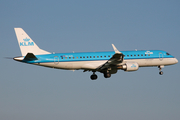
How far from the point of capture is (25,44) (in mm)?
51062

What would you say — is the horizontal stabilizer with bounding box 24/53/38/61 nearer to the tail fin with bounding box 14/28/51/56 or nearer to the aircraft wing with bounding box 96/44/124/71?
the tail fin with bounding box 14/28/51/56

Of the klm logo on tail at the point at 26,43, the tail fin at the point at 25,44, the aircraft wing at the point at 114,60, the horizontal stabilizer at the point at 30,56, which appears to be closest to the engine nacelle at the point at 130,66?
the aircraft wing at the point at 114,60

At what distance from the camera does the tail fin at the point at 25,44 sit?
5077 centimetres

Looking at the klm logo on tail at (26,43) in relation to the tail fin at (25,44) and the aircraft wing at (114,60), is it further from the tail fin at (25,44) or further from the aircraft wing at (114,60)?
the aircraft wing at (114,60)

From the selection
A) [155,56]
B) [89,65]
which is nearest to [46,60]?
[89,65]

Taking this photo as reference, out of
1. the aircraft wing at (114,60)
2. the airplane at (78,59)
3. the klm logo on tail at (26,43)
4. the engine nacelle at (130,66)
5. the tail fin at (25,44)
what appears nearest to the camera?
the aircraft wing at (114,60)

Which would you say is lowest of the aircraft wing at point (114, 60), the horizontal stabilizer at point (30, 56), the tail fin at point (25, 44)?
the aircraft wing at point (114, 60)

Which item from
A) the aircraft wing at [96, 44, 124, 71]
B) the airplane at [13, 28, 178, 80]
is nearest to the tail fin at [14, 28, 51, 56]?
the airplane at [13, 28, 178, 80]

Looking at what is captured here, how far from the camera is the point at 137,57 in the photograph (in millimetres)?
54906

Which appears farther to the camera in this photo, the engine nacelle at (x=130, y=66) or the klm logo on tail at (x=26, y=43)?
the engine nacelle at (x=130, y=66)

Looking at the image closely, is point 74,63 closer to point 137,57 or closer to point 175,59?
point 137,57

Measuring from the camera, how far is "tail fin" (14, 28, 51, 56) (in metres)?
50.8

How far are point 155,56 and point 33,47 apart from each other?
73.7 feet

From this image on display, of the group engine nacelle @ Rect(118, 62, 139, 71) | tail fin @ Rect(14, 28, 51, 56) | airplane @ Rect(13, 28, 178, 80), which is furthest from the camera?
engine nacelle @ Rect(118, 62, 139, 71)
